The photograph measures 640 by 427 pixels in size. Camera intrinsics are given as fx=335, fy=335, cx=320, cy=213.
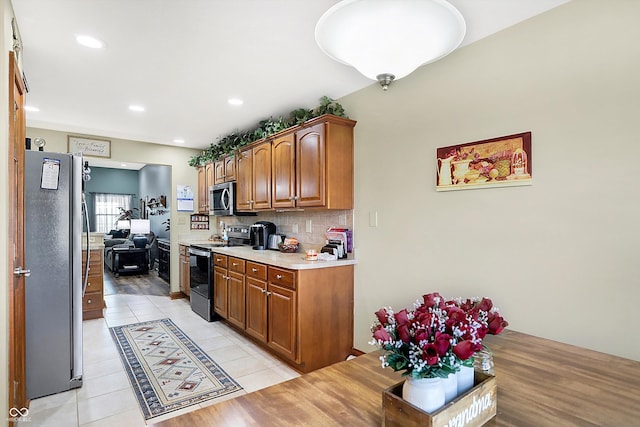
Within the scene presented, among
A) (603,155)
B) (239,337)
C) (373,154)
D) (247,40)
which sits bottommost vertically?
(239,337)

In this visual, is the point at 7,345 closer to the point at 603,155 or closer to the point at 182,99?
the point at 182,99

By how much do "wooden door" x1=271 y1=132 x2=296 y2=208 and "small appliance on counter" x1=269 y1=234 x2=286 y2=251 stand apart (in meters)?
0.50

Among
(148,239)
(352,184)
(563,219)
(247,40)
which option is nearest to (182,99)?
(247,40)

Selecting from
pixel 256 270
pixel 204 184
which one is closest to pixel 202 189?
pixel 204 184

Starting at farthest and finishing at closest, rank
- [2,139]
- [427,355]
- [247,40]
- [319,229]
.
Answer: [319,229] → [247,40] → [2,139] → [427,355]

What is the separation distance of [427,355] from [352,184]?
2436 mm

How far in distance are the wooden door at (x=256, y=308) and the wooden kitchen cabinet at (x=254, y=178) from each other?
91 cm

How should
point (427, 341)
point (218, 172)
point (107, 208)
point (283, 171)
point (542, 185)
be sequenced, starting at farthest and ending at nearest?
1. point (107, 208)
2. point (218, 172)
3. point (283, 171)
4. point (542, 185)
5. point (427, 341)

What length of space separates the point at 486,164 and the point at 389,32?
1282 millimetres

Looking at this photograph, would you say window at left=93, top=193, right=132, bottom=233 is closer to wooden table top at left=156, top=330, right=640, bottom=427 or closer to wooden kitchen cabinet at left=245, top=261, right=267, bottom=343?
wooden kitchen cabinet at left=245, top=261, right=267, bottom=343

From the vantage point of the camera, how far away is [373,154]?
290 centimetres

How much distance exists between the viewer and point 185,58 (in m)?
2.45

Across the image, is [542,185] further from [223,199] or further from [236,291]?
[223,199]

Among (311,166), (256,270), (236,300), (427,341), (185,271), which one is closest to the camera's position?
(427,341)
